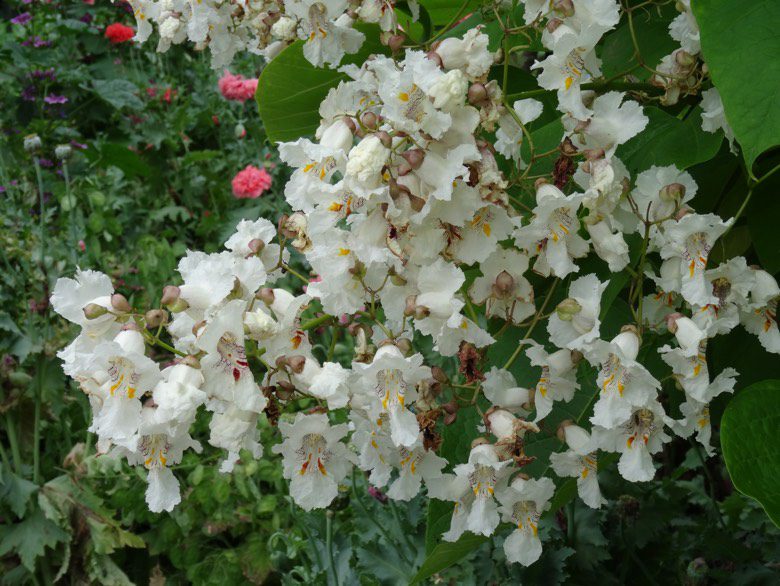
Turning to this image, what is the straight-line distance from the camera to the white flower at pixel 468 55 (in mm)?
742

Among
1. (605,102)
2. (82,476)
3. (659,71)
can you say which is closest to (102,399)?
(605,102)

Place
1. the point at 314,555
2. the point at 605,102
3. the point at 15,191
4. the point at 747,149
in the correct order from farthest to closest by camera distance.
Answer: the point at 15,191 → the point at 314,555 → the point at 605,102 → the point at 747,149

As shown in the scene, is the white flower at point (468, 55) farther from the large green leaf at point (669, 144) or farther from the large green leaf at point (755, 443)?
the large green leaf at point (755, 443)

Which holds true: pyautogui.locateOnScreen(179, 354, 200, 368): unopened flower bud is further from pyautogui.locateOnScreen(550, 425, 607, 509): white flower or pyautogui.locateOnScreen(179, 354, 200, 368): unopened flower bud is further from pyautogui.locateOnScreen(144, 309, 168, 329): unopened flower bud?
pyautogui.locateOnScreen(550, 425, 607, 509): white flower

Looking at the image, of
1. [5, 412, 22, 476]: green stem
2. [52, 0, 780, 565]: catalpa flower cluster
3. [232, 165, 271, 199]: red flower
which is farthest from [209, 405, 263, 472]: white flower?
[232, 165, 271, 199]: red flower

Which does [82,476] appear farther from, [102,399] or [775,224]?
[775,224]

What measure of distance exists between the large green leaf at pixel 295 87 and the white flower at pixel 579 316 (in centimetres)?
38

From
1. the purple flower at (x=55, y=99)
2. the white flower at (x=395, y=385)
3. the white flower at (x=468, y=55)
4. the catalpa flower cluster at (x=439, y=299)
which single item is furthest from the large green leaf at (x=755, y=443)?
the purple flower at (x=55, y=99)

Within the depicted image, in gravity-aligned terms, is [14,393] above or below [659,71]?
below

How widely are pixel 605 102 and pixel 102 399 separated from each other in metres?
0.49

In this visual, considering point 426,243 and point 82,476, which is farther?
point 82,476

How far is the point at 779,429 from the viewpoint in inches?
31.2

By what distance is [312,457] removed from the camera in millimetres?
863

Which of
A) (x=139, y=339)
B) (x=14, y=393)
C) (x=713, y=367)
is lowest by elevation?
(x=14, y=393)
